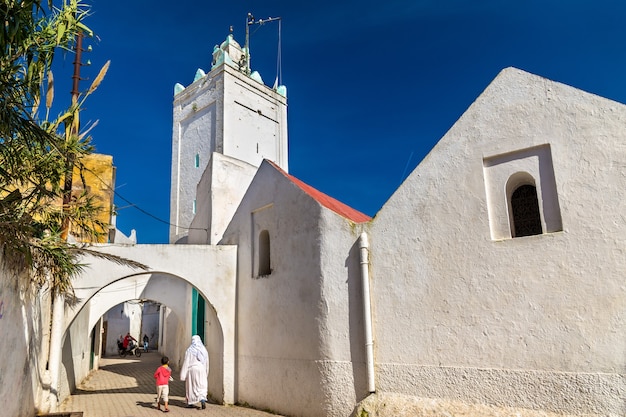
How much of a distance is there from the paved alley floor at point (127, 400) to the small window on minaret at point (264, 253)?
2946 millimetres

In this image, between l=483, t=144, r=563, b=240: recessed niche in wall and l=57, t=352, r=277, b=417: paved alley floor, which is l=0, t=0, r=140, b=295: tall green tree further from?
l=483, t=144, r=563, b=240: recessed niche in wall

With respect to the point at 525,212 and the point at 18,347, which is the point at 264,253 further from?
the point at 525,212

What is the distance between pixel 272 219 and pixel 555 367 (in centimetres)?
631

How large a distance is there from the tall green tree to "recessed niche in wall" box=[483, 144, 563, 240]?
588 cm

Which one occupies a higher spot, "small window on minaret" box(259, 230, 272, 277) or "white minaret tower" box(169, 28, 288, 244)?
"white minaret tower" box(169, 28, 288, 244)

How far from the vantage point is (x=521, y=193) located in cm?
761

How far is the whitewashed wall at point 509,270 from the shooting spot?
6.45 m

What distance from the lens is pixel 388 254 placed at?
852 centimetres

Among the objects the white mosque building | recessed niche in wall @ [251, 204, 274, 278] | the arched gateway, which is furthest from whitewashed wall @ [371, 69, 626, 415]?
the arched gateway

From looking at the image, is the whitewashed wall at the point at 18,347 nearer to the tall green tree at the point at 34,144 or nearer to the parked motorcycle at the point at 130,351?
the tall green tree at the point at 34,144

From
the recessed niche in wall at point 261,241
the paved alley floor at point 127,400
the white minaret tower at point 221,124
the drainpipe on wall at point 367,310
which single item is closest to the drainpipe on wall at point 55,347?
the paved alley floor at point 127,400

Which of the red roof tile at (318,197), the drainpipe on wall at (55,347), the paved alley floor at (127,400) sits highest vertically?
the red roof tile at (318,197)

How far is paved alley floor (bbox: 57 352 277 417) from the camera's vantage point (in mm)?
10281

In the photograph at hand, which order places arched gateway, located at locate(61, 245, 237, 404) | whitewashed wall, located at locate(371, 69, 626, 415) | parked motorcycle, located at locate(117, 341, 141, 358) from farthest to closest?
parked motorcycle, located at locate(117, 341, 141, 358)
arched gateway, located at locate(61, 245, 237, 404)
whitewashed wall, located at locate(371, 69, 626, 415)
